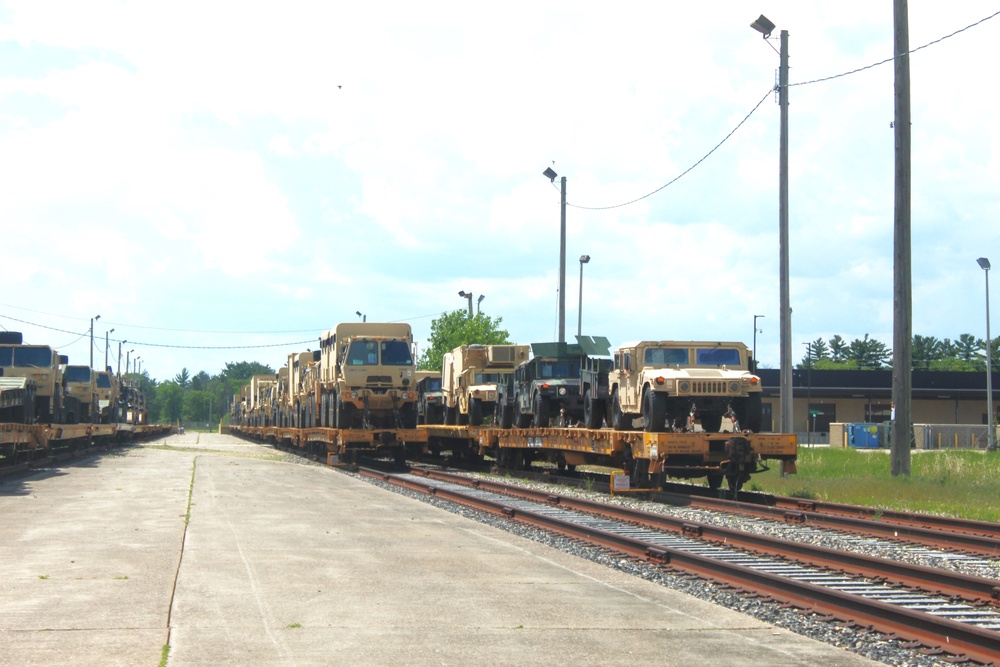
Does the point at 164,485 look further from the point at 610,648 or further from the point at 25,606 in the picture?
the point at 610,648

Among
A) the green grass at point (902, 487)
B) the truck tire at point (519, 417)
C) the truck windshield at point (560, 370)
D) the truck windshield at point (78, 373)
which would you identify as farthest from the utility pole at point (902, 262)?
the truck windshield at point (78, 373)

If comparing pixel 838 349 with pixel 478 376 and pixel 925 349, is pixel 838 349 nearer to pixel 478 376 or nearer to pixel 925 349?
pixel 925 349

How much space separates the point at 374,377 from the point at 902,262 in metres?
15.1

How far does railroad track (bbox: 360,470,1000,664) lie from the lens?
7715mm

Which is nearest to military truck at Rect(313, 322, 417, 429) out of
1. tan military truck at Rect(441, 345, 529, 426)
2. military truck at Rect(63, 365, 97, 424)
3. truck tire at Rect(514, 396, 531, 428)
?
tan military truck at Rect(441, 345, 529, 426)

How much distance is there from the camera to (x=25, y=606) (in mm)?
8391

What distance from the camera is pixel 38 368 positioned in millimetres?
33406

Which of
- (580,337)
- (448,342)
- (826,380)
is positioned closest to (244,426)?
(448,342)

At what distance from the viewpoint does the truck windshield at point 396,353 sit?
31.8 m

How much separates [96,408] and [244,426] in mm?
33257

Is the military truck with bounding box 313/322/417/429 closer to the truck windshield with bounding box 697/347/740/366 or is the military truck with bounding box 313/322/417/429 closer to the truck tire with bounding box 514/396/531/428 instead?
the truck tire with bounding box 514/396/531/428

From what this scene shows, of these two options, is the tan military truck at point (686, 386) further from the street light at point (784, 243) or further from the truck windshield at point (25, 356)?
the truck windshield at point (25, 356)

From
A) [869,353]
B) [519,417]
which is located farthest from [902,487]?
[869,353]

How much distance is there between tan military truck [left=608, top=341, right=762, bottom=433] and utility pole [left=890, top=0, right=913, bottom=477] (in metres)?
3.07
